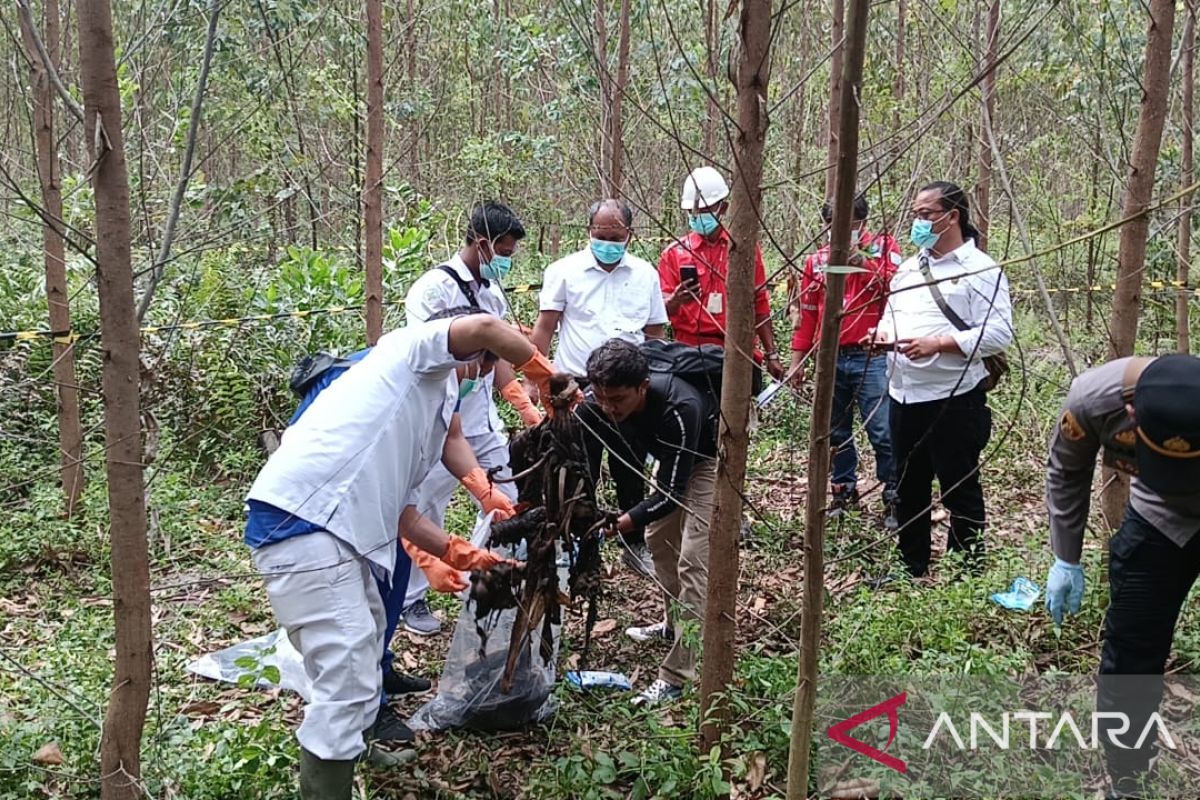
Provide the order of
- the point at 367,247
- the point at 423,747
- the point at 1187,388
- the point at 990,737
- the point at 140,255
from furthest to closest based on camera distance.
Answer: the point at 140,255 → the point at 367,247 → the point at 423,747 → the point at 990,737 → the point at 1187,388

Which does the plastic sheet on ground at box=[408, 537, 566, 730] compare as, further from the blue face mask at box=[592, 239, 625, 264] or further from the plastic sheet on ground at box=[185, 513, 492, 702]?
the blue face mask at box=[592, 239, 625, 264]

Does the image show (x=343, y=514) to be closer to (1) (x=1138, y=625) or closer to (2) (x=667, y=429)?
(2) (x=667, y=429)

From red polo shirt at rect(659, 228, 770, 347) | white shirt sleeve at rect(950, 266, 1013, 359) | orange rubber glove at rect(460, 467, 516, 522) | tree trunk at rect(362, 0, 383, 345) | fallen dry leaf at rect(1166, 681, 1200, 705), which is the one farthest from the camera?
tree trunk at rect(362, 0, 383, 345)

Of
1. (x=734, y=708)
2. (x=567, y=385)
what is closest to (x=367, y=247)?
(x=567, y=385)

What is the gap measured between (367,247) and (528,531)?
2.96m

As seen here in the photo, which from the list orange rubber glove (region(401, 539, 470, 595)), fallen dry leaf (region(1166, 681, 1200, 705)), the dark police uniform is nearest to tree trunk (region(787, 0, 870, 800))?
the dark police uniform

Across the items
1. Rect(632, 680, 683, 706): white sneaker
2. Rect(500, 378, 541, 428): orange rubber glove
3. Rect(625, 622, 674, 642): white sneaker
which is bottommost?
Rect(625, 622, 674, 642): white sneaker

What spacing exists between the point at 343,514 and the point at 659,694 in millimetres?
1434

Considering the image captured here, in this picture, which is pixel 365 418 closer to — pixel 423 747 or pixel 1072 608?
pixel 423 747

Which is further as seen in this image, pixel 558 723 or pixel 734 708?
pixel 558 723

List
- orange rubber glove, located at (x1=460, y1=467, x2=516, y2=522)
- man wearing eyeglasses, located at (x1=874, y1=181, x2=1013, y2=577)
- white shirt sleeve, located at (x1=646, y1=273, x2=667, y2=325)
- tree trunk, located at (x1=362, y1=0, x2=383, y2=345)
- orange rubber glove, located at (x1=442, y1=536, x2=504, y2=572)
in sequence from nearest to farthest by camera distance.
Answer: orange rubber glove, located at (x1=442, y1=536, x2=504, y2=572), orange rubber glove, located at (x1=460, y1=467, x2=516, y2=522), man wearing eyeglasses, located at (x1=874, y1=181, x2=1013, y2=577), white shirt sleeve, located at (x1=646, y1=273, x2=667, y2=325), tree trunk, located at (x1=362, y1=0, x2=383, y2=345)

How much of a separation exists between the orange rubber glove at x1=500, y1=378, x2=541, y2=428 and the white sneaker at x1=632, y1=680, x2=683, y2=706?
1.34 metres

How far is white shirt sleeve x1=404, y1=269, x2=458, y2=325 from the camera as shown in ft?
14.6

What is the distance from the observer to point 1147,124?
11.4ft
